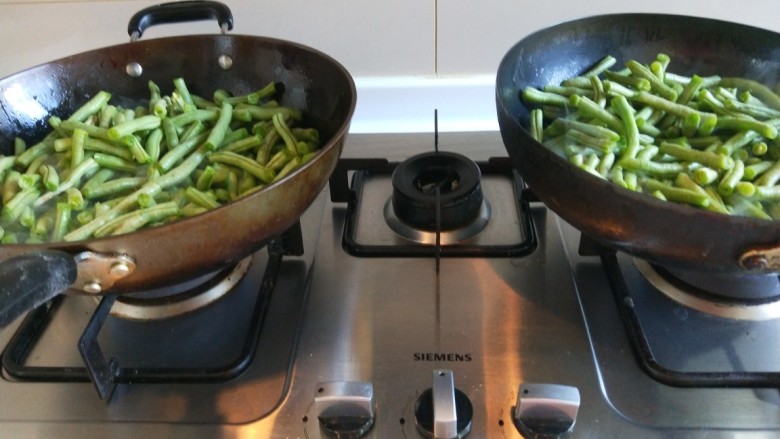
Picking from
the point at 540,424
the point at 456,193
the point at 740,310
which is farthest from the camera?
the point at 456,193

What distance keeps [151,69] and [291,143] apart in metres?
0.26

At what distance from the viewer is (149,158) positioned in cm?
73

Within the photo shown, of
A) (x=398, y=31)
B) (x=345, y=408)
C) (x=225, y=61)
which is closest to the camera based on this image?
(x=345, y=408)

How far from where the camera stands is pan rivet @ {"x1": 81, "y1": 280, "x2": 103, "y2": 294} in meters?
0.53

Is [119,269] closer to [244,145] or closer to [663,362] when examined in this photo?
[244,145]

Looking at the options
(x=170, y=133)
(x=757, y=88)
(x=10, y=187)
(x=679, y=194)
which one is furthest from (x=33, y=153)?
(x=757, y=88)

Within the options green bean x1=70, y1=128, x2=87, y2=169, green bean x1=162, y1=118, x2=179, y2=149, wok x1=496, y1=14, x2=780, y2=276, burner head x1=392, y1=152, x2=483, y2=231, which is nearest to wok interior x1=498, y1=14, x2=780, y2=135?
wok x1=496, y1=14, x2=780, y2=276

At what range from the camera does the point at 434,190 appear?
0.82 metres

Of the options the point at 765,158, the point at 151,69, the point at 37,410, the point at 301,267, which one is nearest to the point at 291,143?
the point at 301,267

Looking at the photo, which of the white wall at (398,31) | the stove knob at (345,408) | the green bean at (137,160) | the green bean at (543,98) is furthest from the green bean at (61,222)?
the green bean at (543,98)

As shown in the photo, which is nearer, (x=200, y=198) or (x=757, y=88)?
(x=200, y=198)

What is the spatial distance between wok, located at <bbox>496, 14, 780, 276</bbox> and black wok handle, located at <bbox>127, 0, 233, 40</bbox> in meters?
0.39

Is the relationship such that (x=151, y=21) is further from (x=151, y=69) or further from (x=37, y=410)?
(x=37, y=410)

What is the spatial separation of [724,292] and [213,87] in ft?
2.38
